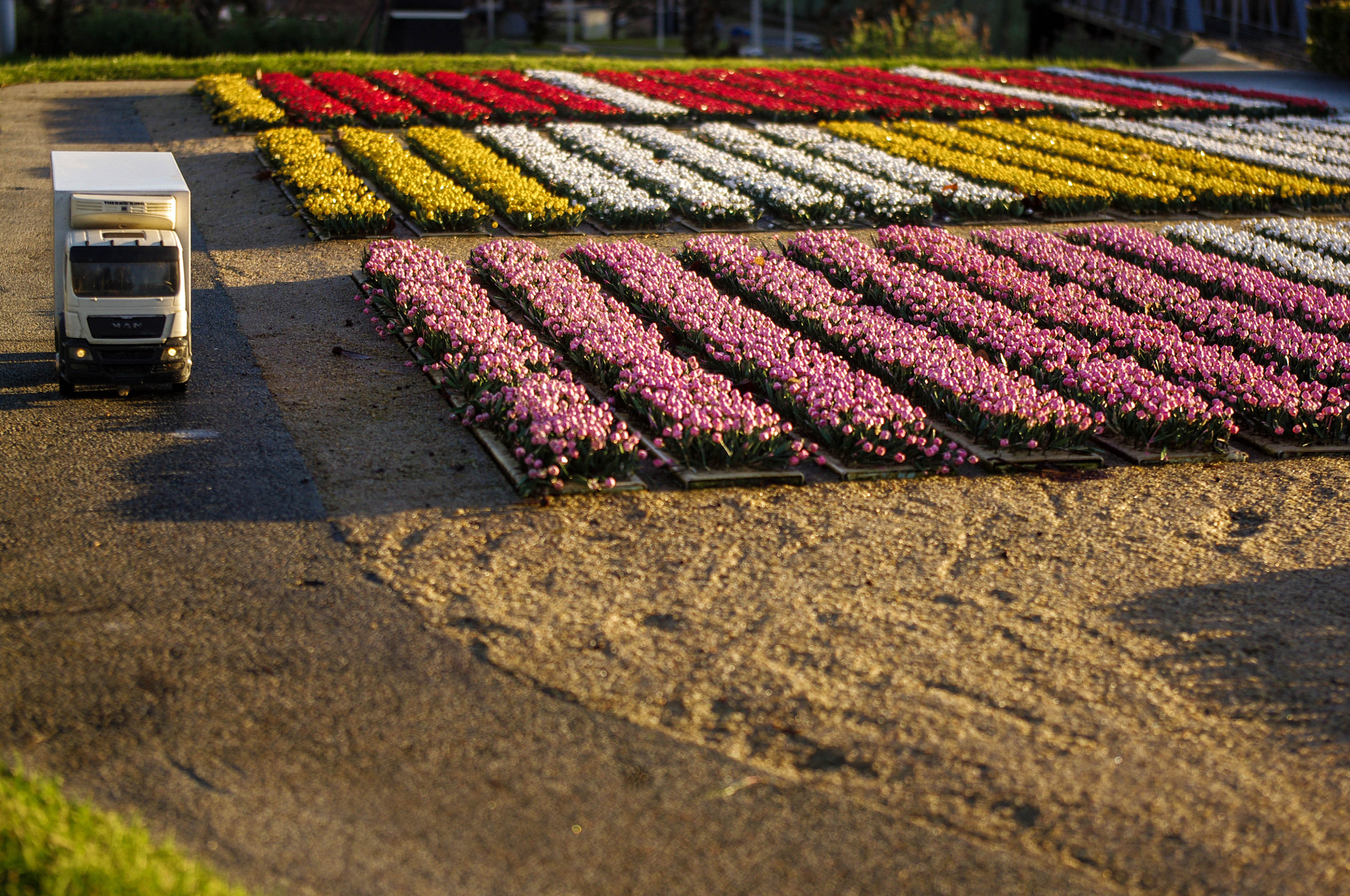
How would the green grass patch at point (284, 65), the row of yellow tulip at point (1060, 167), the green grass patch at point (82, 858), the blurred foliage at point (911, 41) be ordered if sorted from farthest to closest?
the blurred foliage at point (911, 41) < the green grass patch at point (284, 65) < the row of yellow tulip at point (1060, 167) < the green grass patch at point (82, 858)

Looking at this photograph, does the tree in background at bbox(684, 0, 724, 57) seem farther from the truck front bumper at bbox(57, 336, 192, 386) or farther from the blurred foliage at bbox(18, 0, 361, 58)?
the truck front bumper at bbox(57, 336, 192, 386)

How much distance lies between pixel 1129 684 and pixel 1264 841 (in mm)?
1394

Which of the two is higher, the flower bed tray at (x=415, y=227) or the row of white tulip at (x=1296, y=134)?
the row of white tulip at (x=1296, y=134)

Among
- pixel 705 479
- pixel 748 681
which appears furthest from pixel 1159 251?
pixel 748 681

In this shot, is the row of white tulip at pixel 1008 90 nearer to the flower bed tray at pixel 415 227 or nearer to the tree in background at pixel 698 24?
the tree in background at pixel 698 24

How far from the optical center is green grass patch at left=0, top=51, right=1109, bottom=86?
95.3ft

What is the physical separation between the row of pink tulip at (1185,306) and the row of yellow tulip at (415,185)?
7021 millimetres

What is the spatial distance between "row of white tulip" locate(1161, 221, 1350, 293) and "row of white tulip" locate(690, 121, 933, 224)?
3.71 m

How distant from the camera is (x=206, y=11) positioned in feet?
139

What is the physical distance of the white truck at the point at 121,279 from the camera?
9758 mm

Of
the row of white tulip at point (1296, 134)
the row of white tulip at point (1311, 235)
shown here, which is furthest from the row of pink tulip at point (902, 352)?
the row of white tulip at point (1296, 134)

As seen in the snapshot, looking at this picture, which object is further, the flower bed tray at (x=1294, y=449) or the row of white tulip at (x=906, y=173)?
the row of white tulip at (x=906, y=173)

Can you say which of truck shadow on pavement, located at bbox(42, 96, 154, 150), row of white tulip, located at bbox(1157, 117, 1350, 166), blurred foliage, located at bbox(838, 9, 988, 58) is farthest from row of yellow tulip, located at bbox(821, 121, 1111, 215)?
blurred foliage, located at bbox(838, 9, 988, 58)

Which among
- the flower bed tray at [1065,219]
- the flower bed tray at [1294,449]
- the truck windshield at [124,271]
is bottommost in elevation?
the flower bed tray at [1294,449]
